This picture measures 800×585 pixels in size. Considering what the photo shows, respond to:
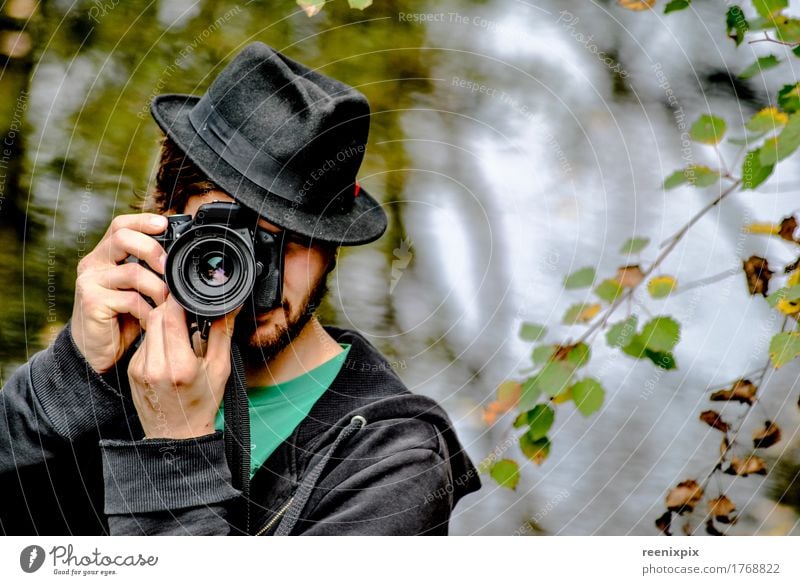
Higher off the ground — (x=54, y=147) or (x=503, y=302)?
(x=54, y=147)

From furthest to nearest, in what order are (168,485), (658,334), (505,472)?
(505,472) < (658,334) < (168,485)

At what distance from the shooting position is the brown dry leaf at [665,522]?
119cm

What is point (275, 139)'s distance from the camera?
100 centimetres

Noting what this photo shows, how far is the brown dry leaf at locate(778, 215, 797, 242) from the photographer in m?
1.13

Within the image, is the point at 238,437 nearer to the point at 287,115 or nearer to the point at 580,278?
the point at 287,115

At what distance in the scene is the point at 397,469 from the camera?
0.97 metres

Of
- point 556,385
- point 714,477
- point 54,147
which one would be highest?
point 54,147

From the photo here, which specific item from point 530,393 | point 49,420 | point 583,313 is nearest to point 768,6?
point 583,313

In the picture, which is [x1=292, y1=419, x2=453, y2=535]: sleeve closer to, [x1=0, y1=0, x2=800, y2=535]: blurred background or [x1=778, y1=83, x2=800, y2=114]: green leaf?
[x1=0, y1=0, x2=800, y2=535]: blurred background

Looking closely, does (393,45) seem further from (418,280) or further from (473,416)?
(473,416)

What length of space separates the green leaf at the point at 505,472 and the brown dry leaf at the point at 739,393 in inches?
11.4

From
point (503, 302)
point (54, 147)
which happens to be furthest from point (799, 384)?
point (54, 147)

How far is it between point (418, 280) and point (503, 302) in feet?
0.42

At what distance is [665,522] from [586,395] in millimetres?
262
